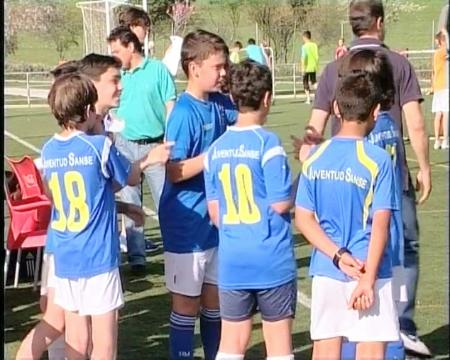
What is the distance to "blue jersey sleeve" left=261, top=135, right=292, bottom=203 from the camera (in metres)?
4.61

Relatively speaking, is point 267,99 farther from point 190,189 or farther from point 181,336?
point 181,336

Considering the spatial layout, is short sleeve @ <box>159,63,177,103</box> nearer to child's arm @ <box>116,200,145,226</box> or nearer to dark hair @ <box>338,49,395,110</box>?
child's arm @ <box>116,200,145,226</box>

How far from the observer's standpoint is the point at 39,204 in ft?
24.4

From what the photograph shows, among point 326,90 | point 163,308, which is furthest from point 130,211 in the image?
point 163,308

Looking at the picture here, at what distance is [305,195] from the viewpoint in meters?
4.41

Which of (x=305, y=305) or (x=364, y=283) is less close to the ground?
(x=364, y=283)

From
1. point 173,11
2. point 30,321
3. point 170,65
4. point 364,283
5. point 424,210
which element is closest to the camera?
point 364,283

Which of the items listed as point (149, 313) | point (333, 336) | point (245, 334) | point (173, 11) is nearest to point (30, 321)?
point (149, 313)

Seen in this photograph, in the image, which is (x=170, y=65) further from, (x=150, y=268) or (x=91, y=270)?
(x=91, y=270)

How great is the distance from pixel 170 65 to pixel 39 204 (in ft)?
8.33

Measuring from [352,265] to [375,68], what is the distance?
0.94 m

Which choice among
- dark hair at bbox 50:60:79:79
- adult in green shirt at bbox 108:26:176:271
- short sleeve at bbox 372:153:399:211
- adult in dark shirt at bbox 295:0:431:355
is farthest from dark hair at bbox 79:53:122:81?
adult in green shirt at bbox 108:26:176:271

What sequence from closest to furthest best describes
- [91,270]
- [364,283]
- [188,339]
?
[364,283] < [91,270] < [188,339]

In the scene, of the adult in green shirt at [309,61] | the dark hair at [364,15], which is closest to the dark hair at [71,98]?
the dark hair at [364,15]
